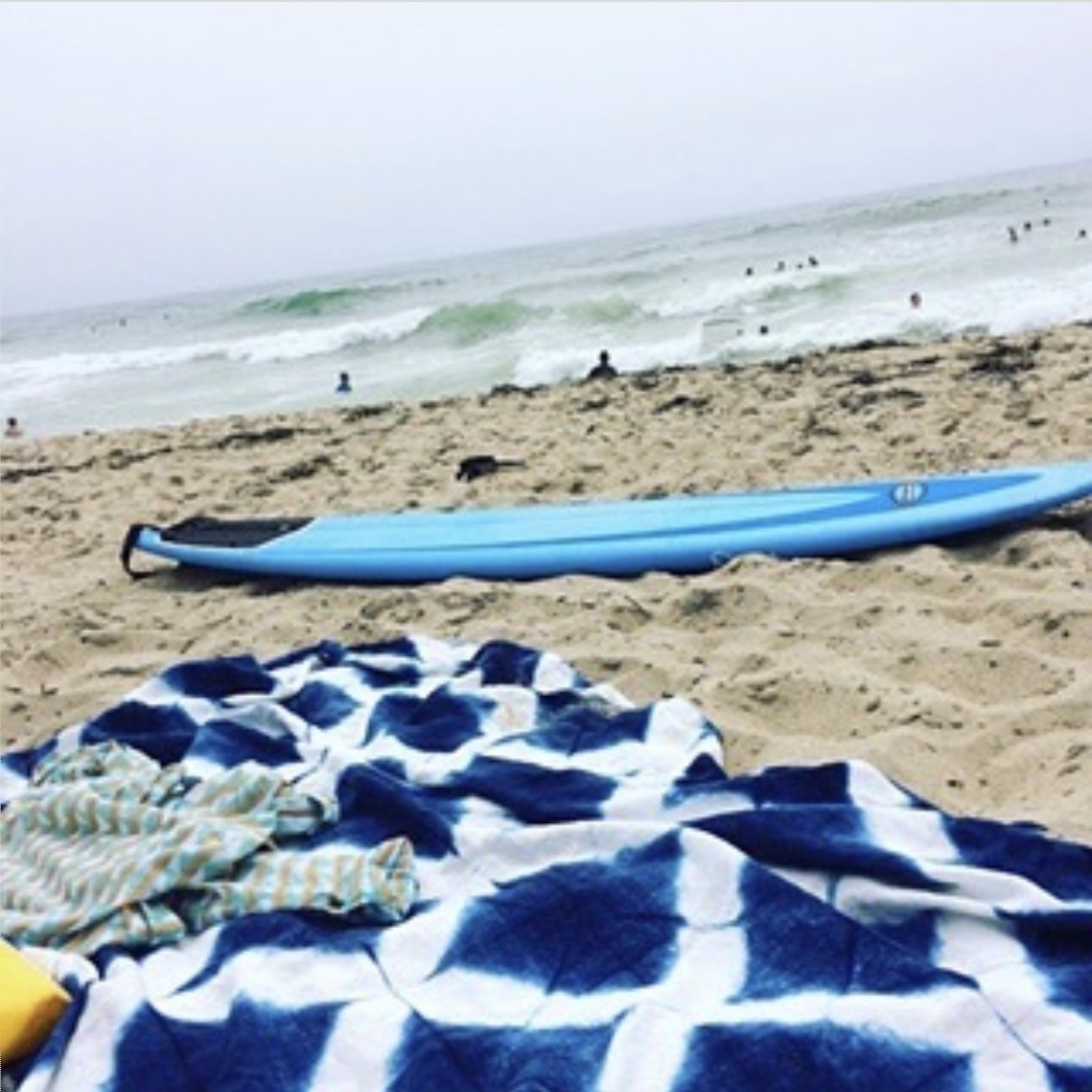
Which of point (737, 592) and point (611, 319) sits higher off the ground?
point (611, 319)

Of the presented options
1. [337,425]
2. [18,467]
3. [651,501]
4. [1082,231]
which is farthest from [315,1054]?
[1082,231]

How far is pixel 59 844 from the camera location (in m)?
2.06

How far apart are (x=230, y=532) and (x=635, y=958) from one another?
10.6 feet

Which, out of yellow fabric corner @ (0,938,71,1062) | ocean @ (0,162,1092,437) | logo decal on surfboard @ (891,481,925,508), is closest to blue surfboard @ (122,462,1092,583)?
logo decal on surfboard @ (891,481,925,508)

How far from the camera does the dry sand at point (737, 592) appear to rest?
2.42 metres

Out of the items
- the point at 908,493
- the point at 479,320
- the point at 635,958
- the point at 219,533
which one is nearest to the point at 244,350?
the point at 479,320

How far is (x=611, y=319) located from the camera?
18.2 meters

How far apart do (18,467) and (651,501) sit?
5.63 m

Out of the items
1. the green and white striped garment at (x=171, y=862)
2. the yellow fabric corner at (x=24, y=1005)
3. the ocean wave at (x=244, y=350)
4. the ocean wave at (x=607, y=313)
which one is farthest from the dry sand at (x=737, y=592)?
the ocean wave at (x=244, y=350)

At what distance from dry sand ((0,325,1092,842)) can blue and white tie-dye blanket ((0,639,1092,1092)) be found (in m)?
0.36

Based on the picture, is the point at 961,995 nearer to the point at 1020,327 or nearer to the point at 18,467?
the point at 18,467

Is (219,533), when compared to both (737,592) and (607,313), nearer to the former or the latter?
(737,592)

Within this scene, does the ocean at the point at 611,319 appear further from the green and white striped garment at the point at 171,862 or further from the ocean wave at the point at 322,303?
the green and white striped garment at the point at 171,862

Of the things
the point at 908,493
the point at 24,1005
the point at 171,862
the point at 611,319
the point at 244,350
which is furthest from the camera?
the point at 244,350
